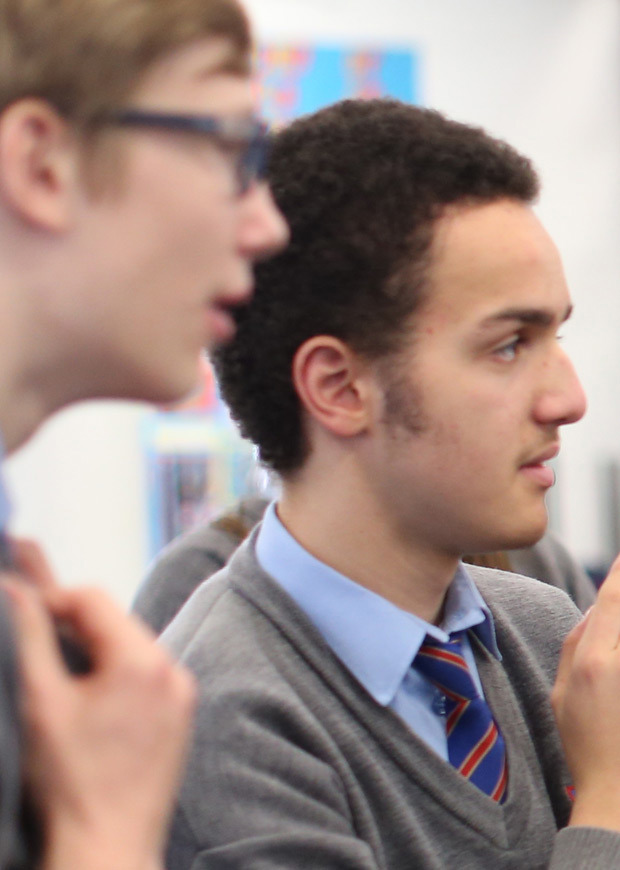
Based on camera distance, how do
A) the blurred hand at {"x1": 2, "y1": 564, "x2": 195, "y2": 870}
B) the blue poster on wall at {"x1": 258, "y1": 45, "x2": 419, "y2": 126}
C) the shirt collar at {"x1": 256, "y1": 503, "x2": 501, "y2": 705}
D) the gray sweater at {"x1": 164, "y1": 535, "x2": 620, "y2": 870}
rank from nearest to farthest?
the blurred hand at {"x1": 2, "y1": 564, "x2": 195, "y2": 870} → the gray sweater at {"x1": 164, "y1": 535, "x2": 620, "y2": 870} → the shirt collar at {"x1": 256, "y1": 503, "x2": 501, "y2": 705} → the blue poster on wall at {"x1": 258, "y1": 45, "x2": 419, "y2": 126}

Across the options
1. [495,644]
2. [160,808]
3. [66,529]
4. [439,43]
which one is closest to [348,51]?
[439,43]

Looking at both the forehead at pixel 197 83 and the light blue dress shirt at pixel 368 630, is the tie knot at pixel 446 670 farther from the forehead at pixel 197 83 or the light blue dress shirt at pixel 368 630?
the forehead at pixel 197 83

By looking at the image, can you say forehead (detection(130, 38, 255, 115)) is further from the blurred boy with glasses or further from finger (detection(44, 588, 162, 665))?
finger (detection(44, 588, 162, 665))

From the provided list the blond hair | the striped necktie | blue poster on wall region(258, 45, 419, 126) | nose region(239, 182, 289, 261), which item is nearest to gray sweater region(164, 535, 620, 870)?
the striped necktie

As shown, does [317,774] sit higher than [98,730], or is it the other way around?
[98,730]

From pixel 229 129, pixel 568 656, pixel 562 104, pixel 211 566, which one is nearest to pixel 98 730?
pixel 229 129

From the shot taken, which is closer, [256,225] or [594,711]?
[256,225]

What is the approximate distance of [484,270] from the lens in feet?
3.36

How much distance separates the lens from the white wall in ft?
11.9

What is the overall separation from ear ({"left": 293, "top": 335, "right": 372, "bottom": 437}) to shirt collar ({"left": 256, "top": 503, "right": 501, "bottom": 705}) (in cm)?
12

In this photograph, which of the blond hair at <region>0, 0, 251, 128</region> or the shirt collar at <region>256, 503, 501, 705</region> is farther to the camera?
the shirt collar at <region>256, 503, 501, 705</region>

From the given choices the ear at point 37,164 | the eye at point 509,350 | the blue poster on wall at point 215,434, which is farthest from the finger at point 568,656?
the blue poster on wall at point 215,434

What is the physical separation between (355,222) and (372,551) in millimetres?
329

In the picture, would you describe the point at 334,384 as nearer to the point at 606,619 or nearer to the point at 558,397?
the point at 558,397
